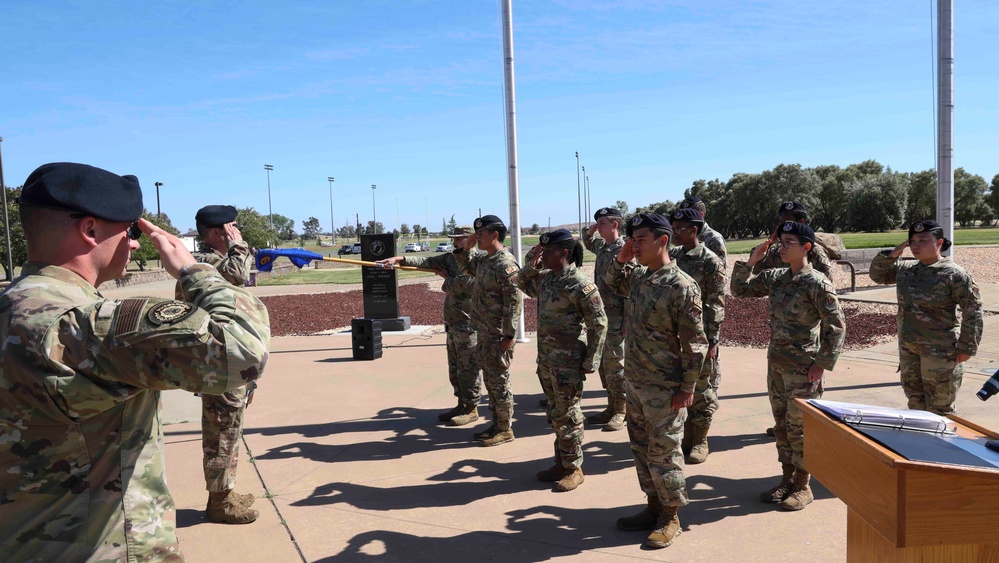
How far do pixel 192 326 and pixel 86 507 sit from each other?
0.63 m

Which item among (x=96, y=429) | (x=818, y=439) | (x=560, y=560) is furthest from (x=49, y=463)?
(x=560, y=560)

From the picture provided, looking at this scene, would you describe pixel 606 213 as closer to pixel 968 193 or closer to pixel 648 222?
pixel 648 222

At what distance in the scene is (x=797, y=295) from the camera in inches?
202

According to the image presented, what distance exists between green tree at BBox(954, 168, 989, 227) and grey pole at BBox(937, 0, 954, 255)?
195 ft

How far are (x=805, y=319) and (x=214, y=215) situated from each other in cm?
438

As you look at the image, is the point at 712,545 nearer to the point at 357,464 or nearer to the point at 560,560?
the point at 560,560

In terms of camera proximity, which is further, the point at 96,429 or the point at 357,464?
the point at 357,464

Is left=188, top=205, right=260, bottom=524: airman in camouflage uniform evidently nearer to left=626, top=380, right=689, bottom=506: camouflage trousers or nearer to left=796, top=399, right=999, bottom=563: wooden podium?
left=626, top=380, right=689, bottom=506: camouflage trousers

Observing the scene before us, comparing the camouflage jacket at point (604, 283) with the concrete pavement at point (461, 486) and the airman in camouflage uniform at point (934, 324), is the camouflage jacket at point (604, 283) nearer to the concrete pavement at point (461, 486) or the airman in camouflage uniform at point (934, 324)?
the concrete pavement at point (461, 486)

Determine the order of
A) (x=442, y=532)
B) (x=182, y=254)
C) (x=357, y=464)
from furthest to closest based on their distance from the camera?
(x=357, y=464) < (x=442, y=532) < (x=182, y=254)

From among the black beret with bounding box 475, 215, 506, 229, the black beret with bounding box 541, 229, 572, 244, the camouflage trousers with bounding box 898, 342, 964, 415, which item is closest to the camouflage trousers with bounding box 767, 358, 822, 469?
the camouflage trousers with bounding box 898, 342, 964, 415

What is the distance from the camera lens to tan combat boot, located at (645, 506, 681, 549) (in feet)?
14.3

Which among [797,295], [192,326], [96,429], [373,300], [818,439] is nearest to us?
[192,326]

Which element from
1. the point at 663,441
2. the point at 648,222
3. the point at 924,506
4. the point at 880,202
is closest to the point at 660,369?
the point at 663,441
